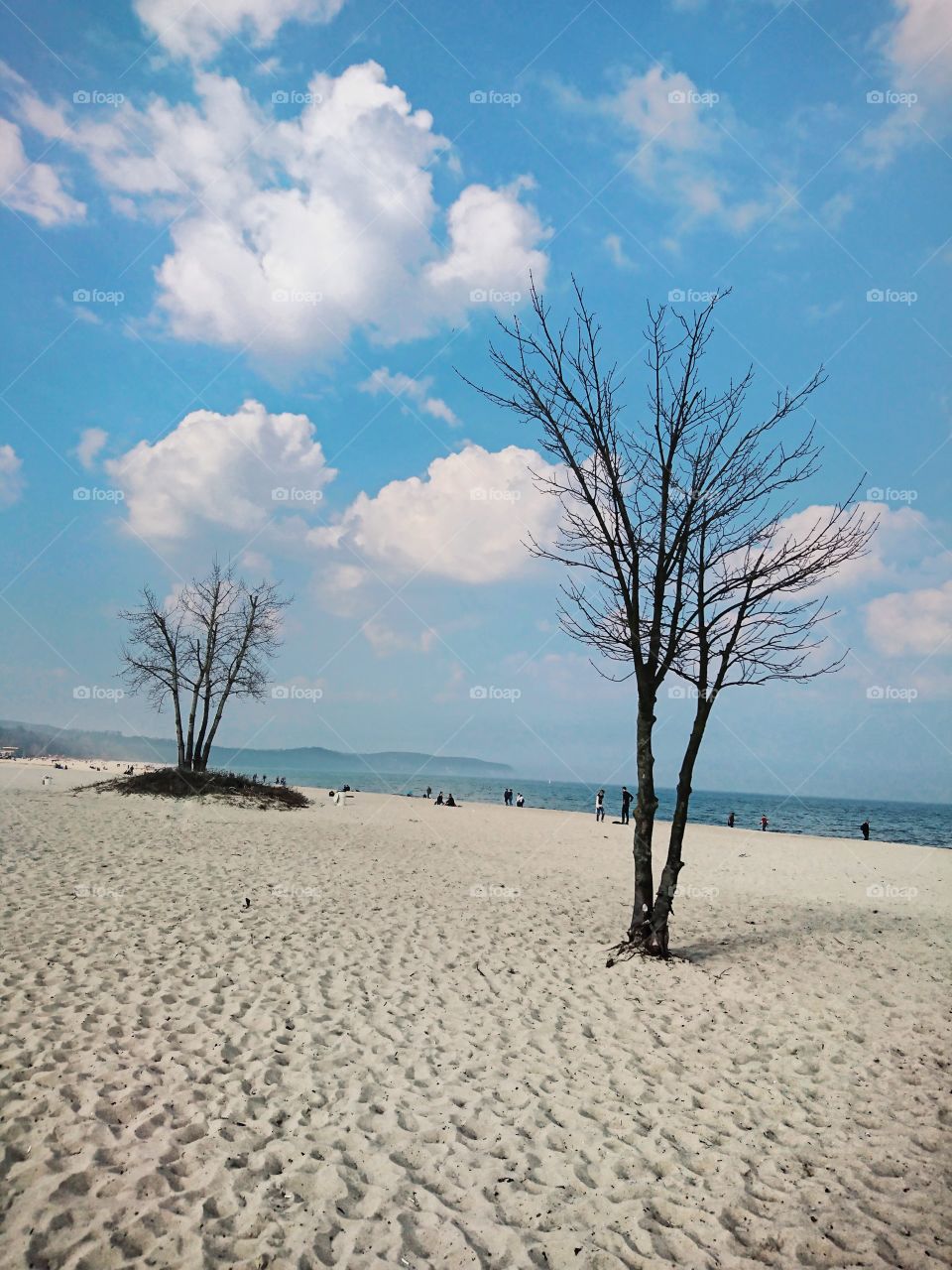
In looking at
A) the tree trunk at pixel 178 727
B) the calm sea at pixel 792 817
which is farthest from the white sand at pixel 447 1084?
the calm sea at pixel 792 817

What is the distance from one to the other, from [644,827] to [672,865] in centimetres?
61

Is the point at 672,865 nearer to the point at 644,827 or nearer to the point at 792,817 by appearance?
the point at 644,827

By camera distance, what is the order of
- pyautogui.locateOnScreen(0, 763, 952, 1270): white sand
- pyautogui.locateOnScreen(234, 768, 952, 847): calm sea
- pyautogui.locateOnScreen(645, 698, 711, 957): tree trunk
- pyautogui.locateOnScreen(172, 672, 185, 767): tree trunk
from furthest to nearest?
pyautogui.locateOnScreen(234, 768, 952, 847): calm sea < pyautogui.locateOnScreen(172, 672, 185, 767): tree trunk < pyautogui.locateOnScreen(645, 698, 711, 957): tree trunk < pyautogui.locateOnScreen(0, 763, 952, 1270): white sand

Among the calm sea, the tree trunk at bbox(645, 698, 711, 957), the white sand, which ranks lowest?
the calm sea

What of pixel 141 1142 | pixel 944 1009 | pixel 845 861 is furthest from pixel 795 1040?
pixel 845 861

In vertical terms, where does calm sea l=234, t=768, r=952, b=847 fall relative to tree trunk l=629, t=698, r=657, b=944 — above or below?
below

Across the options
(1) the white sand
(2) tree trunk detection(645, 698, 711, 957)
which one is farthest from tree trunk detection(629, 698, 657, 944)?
(1) the white sand

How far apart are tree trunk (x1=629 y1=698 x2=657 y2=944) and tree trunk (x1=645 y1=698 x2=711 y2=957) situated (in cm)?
13

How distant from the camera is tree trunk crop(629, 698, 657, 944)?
940 cm

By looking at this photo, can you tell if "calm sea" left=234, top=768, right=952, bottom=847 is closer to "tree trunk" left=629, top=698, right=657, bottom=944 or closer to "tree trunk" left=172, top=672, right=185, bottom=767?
"tree trunk" left=172, top=672, right=185, bottom=767

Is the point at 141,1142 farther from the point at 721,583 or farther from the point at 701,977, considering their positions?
the point at 721,583

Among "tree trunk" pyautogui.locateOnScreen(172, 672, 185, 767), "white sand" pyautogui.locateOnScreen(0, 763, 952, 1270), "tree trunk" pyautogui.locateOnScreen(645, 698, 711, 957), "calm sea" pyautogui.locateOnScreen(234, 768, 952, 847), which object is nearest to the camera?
"white sand" pyautogui.locateOnScreen(0, 763, 952, 1270)

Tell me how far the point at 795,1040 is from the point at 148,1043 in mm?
6123

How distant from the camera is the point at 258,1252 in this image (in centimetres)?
368
